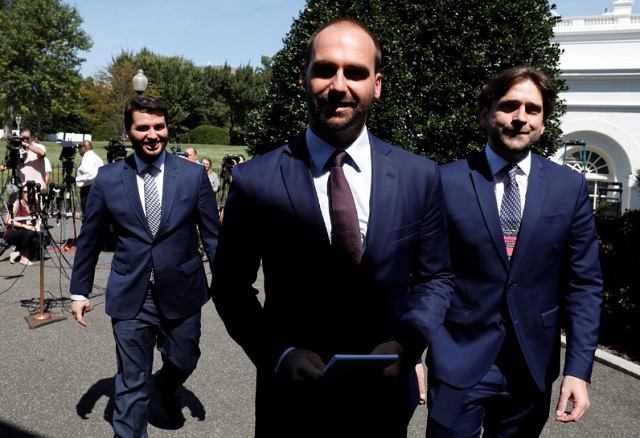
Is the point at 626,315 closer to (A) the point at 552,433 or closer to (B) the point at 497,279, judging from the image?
(A) the point at 552,433

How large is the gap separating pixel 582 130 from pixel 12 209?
19483 millimetres

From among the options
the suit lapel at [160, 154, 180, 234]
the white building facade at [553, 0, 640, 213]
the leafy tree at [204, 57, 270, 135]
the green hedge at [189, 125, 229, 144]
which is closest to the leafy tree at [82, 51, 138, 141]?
the green hedge at [189, 125, 229, 144]

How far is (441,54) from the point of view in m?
11.0

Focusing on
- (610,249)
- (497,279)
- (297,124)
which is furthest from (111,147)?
(497,279)

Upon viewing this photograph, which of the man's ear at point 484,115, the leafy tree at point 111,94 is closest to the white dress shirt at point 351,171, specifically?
the man's ear at point 484,115

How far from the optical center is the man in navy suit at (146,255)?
3879 mm

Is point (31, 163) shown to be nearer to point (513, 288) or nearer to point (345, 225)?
point (513, 288)

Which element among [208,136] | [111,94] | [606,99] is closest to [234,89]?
[208,136]

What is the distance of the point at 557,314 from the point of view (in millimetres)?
2945

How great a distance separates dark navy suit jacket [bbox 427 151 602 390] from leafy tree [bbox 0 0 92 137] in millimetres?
60386

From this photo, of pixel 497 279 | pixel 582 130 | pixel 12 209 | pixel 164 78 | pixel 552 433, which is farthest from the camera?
pixel 164 78

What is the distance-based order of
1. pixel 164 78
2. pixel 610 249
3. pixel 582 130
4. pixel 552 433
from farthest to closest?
pixel 164 78 < pixel 582 130 < pixel 610 249 < pixel 552 433

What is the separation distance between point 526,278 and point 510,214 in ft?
1.07

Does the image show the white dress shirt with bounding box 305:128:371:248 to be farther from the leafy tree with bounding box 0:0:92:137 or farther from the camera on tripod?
the leafy tree with bounding box 0:0:92:137
